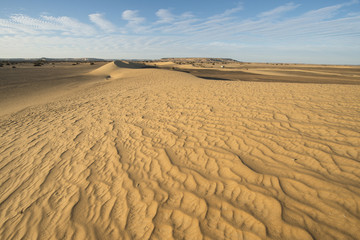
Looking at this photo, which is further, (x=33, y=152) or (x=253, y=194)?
(x=33, y=152)

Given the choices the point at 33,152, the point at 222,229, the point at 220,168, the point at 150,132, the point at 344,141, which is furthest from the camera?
the point at 150,132

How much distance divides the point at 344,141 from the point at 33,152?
741 cm

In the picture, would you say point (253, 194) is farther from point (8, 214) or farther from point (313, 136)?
point (8, 214)

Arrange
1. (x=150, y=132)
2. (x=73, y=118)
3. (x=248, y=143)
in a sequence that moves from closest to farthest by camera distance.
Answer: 1. (x=248, y=143)
2. (x=150, y=132)
3. (x=73, y=118)

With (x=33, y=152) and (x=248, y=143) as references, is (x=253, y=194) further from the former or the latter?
(x=33, y=152)

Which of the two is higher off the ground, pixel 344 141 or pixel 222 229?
pixel 344 141

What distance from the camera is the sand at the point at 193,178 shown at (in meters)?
2.21

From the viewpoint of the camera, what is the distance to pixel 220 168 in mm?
3160

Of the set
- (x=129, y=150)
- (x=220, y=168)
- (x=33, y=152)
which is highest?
(x=220, y=168)

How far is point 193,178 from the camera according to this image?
301 cm

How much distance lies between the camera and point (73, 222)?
99.3 inches

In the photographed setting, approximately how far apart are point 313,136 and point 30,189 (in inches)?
235

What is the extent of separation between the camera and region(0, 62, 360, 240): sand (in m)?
2.21

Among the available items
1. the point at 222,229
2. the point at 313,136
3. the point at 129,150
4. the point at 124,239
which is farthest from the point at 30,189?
the point at 313,136
